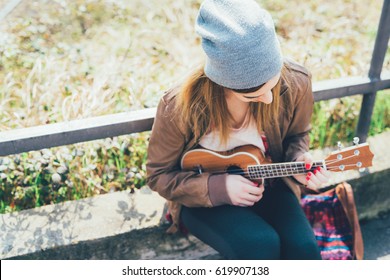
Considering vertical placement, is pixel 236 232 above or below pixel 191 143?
below

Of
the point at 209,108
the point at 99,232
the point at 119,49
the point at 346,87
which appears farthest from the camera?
the point at 119,49

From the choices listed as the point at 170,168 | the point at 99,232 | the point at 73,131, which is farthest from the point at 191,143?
the point at 99,232

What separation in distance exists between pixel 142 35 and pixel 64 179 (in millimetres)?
1355

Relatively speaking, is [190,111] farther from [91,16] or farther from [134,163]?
[91,16]

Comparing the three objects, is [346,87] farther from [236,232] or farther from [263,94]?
[236,232]

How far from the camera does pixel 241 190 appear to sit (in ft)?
6.91

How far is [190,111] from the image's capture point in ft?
6.57

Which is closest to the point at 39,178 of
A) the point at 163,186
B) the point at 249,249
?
the point at 163,186

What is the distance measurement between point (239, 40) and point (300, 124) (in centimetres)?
74

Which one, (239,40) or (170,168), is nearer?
(239,40)

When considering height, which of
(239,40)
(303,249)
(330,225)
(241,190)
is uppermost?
(239,40)

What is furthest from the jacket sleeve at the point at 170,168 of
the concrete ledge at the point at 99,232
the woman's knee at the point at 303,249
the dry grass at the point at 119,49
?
the dry grass at the point at 119,49

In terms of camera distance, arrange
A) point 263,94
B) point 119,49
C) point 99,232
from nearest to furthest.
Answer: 1. point 263,94
2. point 99,232
3. point 119,49
